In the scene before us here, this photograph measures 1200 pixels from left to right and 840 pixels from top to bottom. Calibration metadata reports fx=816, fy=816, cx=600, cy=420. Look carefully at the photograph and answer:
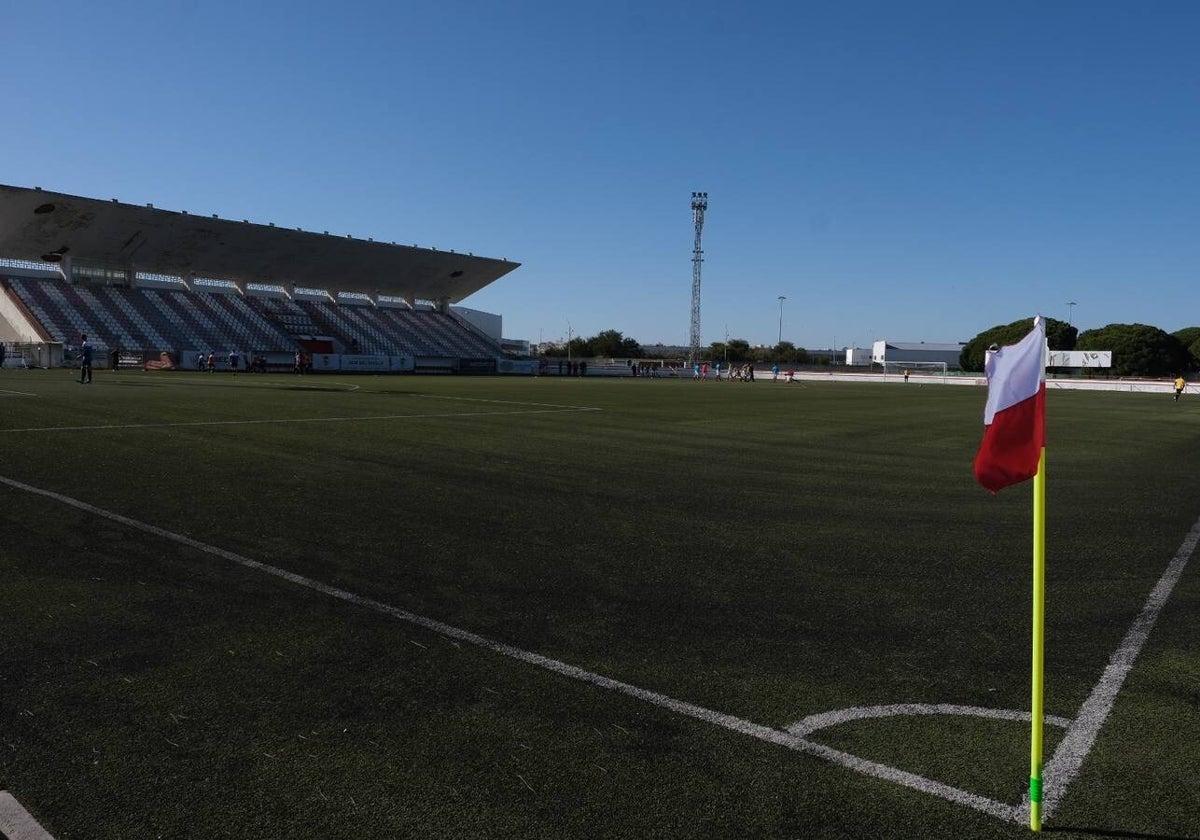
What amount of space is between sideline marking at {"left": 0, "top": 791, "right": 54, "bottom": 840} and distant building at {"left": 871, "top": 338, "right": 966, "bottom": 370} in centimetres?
14360

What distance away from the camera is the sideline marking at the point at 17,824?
2799mm

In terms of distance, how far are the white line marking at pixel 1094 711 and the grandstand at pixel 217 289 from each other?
59.7 meters

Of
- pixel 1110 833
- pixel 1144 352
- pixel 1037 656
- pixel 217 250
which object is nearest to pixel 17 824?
pixel 1037 656

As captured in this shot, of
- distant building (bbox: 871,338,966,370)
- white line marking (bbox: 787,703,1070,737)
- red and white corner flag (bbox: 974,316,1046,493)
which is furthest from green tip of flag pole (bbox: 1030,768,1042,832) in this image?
distant building (bbox: 871,338,966,370)

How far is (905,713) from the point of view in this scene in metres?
3.86

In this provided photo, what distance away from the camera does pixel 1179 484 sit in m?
11.7

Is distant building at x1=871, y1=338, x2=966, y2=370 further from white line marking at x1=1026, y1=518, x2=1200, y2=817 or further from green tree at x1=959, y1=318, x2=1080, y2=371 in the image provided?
white line marking at x1=1026, y1=518, x2=1200, y2=817

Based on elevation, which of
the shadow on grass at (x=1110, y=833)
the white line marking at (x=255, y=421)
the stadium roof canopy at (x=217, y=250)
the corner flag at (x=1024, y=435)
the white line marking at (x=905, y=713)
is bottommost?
the shadow on grass at (x=1110, y=833)

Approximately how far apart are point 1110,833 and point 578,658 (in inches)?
98.6

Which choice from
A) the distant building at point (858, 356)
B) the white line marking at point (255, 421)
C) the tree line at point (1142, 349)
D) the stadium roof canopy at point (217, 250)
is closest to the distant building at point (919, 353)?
the distant building at point (858, 356)

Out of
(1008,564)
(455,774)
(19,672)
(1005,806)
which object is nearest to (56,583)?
(19,672)

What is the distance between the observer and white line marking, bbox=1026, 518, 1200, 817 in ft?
10.6

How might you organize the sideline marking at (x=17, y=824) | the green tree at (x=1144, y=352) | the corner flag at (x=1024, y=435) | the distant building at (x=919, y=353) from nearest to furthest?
the sideline marking at (x=17, y=824) < the corner flag at (x=1024, y=435) < the green tree at (x=1144, y=352) < the distant building at (x=919, y=353)

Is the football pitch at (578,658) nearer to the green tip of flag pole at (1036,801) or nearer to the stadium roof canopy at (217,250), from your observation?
the green tip of flag pole at (1036,801)
